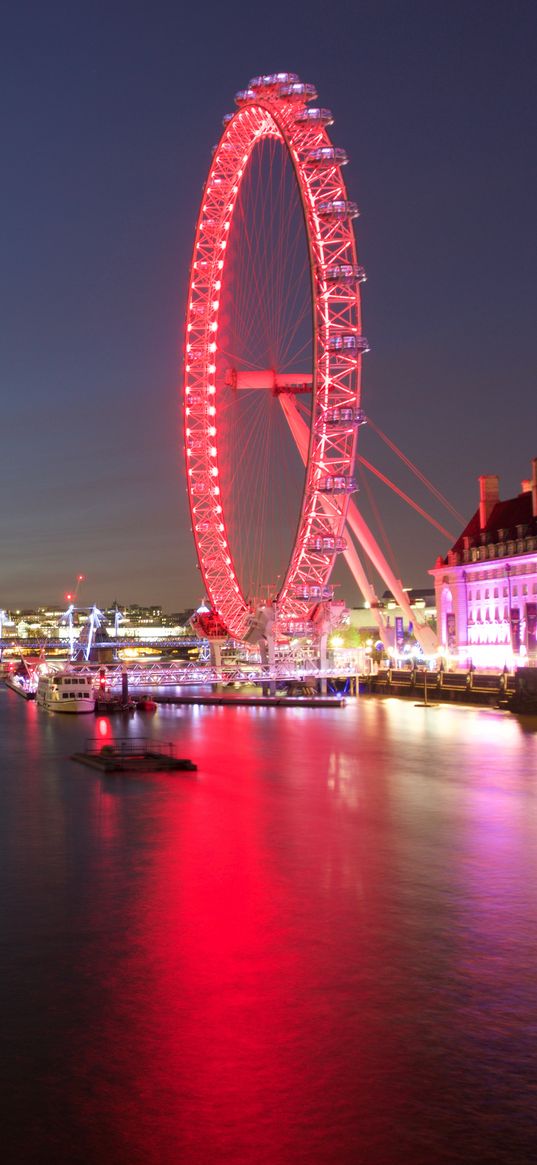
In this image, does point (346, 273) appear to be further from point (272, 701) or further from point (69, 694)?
point (69, 694)

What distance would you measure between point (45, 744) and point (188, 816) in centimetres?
2421

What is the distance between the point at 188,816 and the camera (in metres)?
27.7

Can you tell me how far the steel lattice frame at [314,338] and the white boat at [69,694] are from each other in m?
10.7

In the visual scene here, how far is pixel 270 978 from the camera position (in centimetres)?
1417

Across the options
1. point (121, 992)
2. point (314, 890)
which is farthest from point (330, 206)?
point (121, 992)

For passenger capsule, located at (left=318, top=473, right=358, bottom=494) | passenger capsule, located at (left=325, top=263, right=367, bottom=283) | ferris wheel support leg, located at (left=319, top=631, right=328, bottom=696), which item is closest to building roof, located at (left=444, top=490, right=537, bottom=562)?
ferris wheel support leg, located at (left=319, top=631, right=328, bottom=696)

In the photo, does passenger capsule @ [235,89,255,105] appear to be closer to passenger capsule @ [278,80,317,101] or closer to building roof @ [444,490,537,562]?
passenger capsule @ [278,80,317,101]

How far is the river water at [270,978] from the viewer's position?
10.1 meters

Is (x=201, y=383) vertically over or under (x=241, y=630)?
over

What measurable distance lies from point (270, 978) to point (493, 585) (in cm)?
6604

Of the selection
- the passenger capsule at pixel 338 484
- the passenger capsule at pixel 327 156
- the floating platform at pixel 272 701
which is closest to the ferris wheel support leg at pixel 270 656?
the floating platform at pixel 272 701

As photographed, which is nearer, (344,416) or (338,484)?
(344,416)

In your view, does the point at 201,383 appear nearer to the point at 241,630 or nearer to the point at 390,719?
the point at 241,630

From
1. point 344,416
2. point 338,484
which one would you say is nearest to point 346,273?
point 344,416
